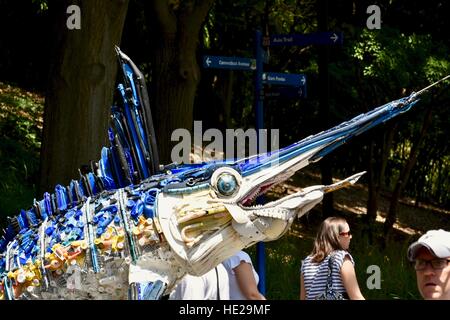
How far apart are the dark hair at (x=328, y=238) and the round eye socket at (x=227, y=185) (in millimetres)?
1248

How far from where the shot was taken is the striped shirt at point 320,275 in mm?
6129

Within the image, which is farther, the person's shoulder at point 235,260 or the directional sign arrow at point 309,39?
the directional sign arrow at point 309,39

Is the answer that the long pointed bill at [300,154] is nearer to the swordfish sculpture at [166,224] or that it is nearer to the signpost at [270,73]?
the swordfish sculpture at [166,224]

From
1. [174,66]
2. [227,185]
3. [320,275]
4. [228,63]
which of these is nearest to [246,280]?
[320,275]

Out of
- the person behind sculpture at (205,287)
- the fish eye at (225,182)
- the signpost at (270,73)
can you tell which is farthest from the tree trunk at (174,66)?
the fish eye at (225,182)

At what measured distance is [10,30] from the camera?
16.5 m

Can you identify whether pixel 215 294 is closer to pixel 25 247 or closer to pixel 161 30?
pixel 25 247

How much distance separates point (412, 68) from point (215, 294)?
7093 millimetres

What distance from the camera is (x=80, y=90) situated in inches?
341

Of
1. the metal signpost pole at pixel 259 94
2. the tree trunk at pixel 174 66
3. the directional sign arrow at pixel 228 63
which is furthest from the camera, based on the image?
the tree trunk at pixel 174 66

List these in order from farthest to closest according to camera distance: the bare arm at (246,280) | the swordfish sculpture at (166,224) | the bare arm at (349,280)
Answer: the bare arm at (349,280) → the bare arm at (246,280) → the swordfish sculpture at (166,224)

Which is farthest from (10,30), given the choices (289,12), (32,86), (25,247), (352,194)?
(25,247)

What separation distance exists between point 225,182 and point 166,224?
1.22ft

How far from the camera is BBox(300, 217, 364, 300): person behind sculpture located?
6.11m
